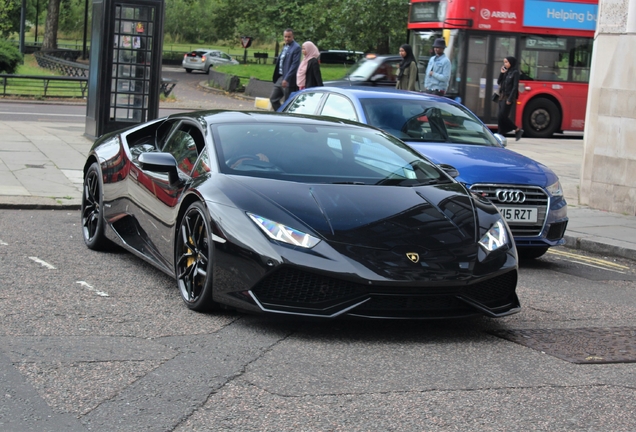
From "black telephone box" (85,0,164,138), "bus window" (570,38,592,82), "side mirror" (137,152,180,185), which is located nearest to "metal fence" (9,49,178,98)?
"black telephone box" (85,0,164,138)

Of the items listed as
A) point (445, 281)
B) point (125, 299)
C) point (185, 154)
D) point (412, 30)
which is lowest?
point (125, 299)

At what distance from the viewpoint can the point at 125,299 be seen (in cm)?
615

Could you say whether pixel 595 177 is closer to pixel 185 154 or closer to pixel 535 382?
pixel 185 154

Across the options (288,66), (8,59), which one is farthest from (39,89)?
(288,66)

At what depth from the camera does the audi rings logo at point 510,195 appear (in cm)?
841

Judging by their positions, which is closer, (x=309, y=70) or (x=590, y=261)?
(x=590, y=261)

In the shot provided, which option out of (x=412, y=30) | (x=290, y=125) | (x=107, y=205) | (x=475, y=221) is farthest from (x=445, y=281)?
(x=412, y=30)

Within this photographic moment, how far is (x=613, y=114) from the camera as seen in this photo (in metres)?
12.4

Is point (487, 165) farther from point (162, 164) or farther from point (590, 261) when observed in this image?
point (162, 164)

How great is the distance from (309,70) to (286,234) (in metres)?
12.7

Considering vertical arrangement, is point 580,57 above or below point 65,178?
above

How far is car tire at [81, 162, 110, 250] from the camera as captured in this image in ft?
25.3

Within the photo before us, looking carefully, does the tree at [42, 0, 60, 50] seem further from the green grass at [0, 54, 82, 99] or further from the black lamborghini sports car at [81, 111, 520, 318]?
the black lamborghini sports car at [81, 111, 520, 318]

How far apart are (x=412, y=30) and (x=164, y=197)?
18.1m
